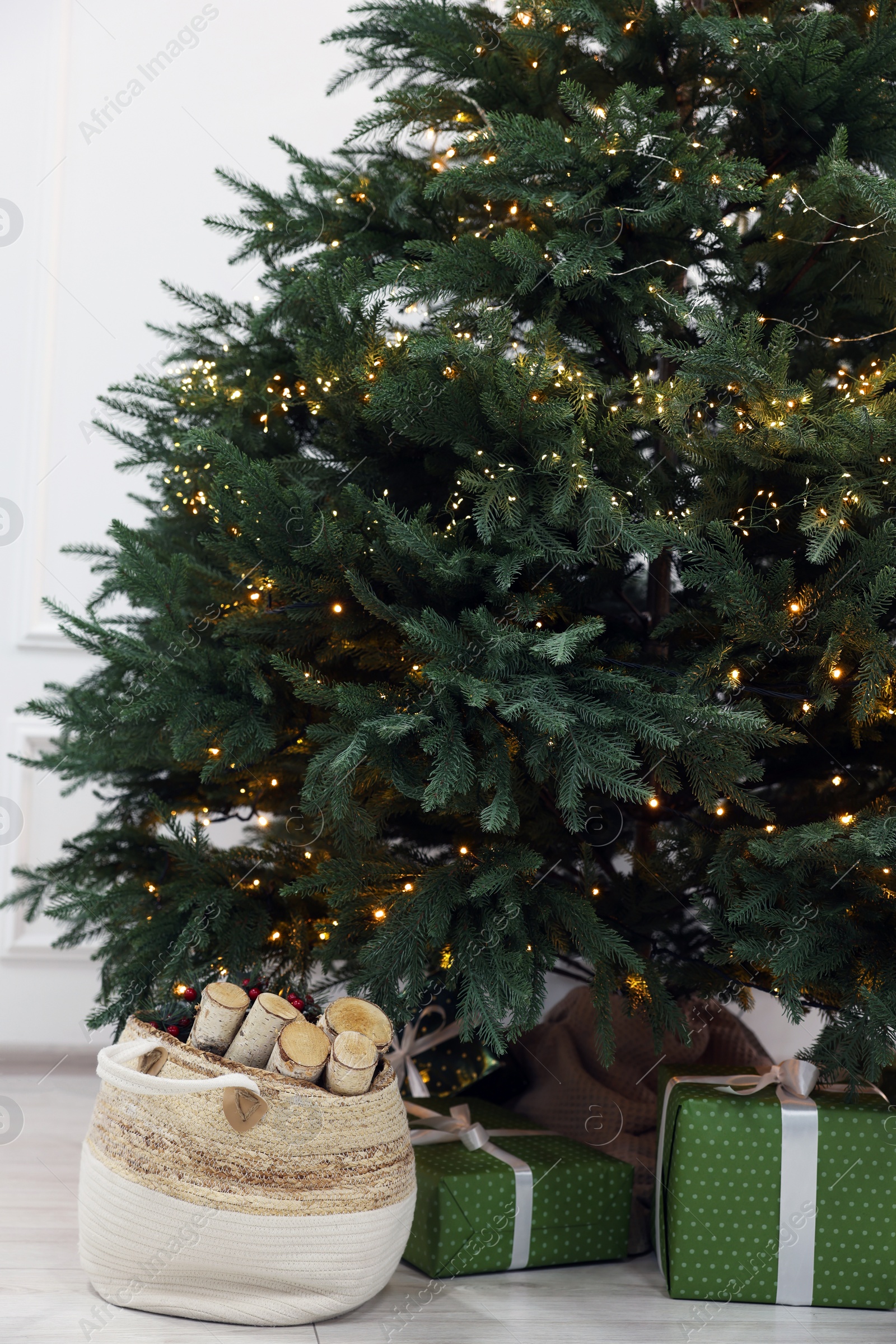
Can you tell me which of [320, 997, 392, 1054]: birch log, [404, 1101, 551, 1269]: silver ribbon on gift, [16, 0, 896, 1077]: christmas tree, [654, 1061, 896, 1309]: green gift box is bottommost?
[404, 1101, 551, 1269]: silver ribbon on gift

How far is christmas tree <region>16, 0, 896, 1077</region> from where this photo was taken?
100cm

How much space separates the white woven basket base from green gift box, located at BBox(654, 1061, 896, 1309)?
301mm

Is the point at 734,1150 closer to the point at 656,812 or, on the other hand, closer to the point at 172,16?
the point at 656,812

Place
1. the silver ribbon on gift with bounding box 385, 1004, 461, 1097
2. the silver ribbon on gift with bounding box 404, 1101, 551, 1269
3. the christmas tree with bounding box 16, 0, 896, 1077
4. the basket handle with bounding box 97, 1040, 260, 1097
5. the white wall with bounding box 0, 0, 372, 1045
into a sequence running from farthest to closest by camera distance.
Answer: the white wall with bounding box 0, 0, 372, 1045 → the silver ribbon on gift with bounding box 385, 1004, 461, 1097 → the silver ribbon on gift with bounding box 404, 1101, 551, 1269 → the christmas tree with bounding box 16, 0, 896, 1077 → the basket handle with bounding box 97, 1040, 260, 1097

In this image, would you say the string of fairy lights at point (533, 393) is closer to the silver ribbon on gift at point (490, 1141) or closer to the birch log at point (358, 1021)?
the birch log at point (358, 1021)

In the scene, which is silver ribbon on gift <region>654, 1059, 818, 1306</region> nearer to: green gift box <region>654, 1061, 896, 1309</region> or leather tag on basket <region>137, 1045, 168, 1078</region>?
green gift box <region>654, 1061, 896, 1309</region>

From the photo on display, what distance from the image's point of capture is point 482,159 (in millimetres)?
1258

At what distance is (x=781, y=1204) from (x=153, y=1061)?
631mm

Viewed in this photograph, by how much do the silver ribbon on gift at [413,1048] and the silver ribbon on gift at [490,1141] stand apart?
0.08ft

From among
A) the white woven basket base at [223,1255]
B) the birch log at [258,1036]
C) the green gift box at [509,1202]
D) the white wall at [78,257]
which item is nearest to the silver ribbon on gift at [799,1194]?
the green gift box at [509,1202]

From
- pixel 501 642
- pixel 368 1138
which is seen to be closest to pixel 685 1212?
pixel 368 1138

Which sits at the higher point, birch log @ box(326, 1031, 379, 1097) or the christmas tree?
the christmas tree

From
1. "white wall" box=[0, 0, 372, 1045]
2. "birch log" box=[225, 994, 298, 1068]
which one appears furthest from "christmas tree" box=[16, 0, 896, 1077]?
"white wall" box=[0, 0, 372, 1045]

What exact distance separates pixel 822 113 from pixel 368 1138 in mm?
1203
